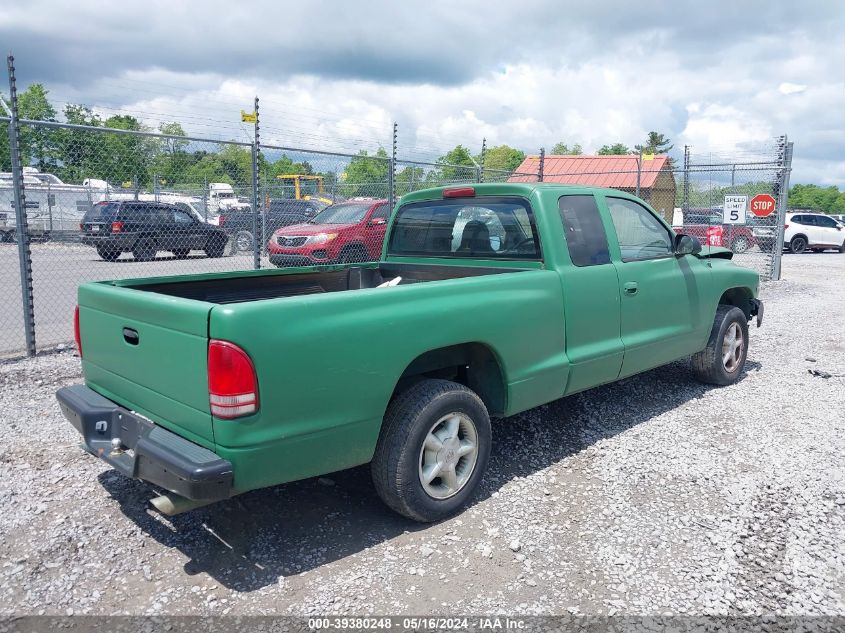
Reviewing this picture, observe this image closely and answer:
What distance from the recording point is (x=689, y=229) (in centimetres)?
1769

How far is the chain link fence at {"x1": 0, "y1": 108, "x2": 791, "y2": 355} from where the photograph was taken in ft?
27.7

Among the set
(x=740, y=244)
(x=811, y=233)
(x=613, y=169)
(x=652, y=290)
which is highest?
(x=613, y=169)

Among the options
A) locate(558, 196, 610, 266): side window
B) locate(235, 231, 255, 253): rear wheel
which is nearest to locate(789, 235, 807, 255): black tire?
locate(235, 231, 255, 253): rear wheel

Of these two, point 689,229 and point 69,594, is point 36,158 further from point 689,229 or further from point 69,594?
point 689,229

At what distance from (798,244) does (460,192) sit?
25709mm

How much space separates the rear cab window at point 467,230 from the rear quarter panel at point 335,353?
28.6 inches

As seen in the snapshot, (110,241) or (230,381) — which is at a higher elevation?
(110,241)

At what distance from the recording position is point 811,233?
26094 mm

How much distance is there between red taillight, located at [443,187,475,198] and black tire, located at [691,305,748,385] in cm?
261

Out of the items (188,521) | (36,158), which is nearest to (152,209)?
(36,158)

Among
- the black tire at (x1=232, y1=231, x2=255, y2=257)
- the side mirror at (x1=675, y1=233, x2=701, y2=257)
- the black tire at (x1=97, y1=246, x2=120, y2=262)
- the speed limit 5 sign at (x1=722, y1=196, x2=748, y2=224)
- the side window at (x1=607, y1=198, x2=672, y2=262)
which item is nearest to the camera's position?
the side window at (x1=607, y1=198, x2=672, y2=262)

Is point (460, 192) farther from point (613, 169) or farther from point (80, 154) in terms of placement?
point (613, 169)

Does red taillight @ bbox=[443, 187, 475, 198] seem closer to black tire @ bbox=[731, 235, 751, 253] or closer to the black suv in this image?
the black suv

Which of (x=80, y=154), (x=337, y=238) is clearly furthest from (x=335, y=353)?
(x=337, y=238)
